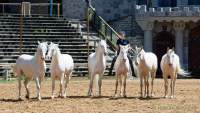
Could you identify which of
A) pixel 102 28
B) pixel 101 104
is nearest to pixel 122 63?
pixel 101 104

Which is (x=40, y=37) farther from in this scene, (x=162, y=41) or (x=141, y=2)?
(x=162, y=41)

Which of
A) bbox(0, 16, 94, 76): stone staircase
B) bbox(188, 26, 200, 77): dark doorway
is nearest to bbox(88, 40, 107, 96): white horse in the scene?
bbox(0, 16, 94, 76): stone staircase

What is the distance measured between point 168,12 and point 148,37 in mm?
2700

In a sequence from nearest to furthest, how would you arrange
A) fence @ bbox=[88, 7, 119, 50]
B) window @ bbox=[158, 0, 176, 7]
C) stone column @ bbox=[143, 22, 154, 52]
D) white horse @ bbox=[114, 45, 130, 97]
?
white horse @ bbox=[114, 45, 130, 97]
fence @ bbox=[88, 7, 119, 50]
stone column @ bbox=[143, 22, 154, 52]
window @ bbox=[158, 0, 176, 7]

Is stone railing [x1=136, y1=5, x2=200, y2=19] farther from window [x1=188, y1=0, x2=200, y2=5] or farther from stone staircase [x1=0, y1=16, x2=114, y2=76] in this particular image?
stone staircase [x1=0, y1=16, x2=114, y2=76]

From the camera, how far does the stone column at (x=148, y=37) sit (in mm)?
46812

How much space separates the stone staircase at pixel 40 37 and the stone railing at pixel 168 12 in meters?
5.07

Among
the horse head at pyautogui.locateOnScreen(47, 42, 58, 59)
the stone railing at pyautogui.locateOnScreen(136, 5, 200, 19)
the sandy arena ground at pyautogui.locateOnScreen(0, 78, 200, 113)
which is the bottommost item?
the sandy arena ground at pyautogui.locateOnScreen(0, 78, 200, 113)

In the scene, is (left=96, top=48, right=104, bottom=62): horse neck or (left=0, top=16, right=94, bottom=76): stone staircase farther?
(left=0, top=16, right=94, bottom=76): stone staircase

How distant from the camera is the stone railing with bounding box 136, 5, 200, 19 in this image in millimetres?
45625

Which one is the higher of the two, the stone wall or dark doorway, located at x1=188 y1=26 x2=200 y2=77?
the stone wall

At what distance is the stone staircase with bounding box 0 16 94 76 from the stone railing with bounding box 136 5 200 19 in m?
5.07

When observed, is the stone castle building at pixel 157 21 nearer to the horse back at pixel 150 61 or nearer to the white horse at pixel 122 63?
the horse back at pixel 150 61

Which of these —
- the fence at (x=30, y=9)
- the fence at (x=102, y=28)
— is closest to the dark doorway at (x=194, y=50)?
the fence at (x=102, y=28)
